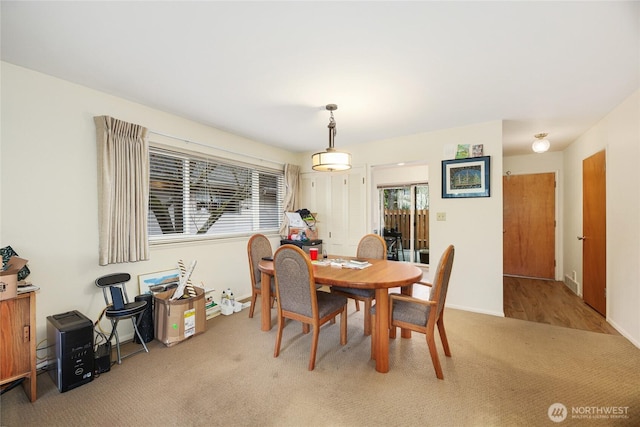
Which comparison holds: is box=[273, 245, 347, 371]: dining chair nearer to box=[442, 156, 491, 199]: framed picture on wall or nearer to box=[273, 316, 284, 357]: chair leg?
box=[273, 316, 284, 357]: chair leg

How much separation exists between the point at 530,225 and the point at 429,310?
4.31 meters

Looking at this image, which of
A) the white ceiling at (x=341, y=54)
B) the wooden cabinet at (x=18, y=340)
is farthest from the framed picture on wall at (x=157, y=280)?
the white ceiling at (x=341, y=54)

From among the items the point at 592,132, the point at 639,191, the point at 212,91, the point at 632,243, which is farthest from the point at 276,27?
the point at 592,132

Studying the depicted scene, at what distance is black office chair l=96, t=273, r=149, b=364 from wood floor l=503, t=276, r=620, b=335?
4037 mm

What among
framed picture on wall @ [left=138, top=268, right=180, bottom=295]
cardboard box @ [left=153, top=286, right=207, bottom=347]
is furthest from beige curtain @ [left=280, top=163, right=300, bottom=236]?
cardboard box @ [left=153, top=286, right=207, bottom=347]

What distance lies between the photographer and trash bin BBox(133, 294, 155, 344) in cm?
256

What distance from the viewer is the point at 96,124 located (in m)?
2.42

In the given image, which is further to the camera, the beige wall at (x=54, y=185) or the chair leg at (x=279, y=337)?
the chair leg at (x=279, y=337)

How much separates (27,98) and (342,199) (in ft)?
12.1

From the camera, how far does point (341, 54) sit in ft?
6.21

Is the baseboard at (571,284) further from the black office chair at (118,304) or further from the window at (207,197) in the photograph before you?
the black office chair at (118,304)

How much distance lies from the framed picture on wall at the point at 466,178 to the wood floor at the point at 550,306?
1574 millimetres

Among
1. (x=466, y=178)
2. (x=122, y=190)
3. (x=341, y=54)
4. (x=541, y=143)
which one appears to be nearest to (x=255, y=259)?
(x=122, y=190)

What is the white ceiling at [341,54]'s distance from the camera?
1505mm
